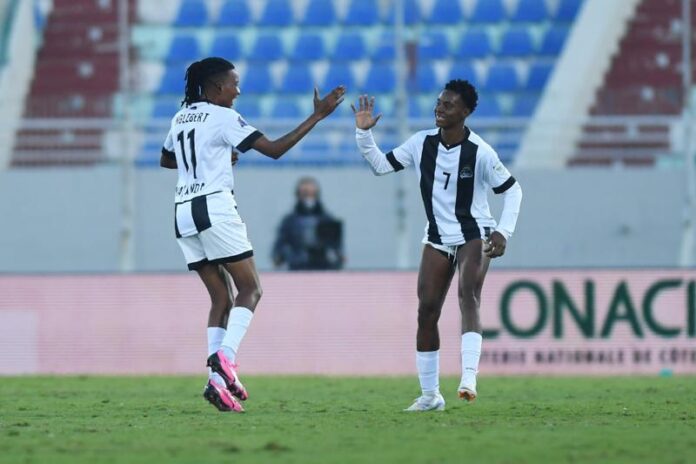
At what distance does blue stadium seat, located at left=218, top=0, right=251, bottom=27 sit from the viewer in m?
22.1

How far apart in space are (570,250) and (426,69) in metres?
4.07

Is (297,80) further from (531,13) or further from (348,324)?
(348,324)

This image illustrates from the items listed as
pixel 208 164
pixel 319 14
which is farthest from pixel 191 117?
pixel 319 14

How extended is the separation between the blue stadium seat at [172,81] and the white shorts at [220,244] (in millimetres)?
12613

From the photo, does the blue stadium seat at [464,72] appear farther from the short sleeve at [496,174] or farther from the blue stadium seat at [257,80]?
the short sleeve at [496,174]

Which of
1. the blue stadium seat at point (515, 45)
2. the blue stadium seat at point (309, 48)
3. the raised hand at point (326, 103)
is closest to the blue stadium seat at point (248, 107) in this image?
the blue stadium seat at point (309, 48)

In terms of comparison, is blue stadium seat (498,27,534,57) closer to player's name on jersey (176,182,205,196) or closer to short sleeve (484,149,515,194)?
short sleeve (484,149,515,194)

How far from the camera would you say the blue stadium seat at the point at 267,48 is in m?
21.8

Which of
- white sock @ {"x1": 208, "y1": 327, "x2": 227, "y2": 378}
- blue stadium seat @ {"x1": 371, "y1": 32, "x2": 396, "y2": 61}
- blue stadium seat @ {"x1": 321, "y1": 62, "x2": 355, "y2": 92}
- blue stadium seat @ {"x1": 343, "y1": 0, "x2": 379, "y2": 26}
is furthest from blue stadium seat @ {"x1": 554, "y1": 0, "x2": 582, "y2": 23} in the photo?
white sock @ {"x1": 208, "y1": 327, "x2": 227, "y2": 378}

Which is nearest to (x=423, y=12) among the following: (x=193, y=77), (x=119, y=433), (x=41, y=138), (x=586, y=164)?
(x=586, y=164)

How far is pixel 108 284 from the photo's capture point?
14906 millimetres

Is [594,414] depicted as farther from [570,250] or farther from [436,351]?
[570,250]

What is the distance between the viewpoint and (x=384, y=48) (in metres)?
21.7

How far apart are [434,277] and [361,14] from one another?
13.4 meters
